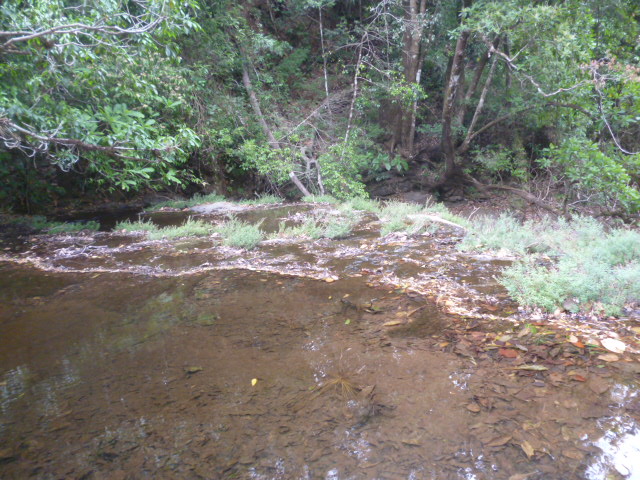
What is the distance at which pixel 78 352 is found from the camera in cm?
313

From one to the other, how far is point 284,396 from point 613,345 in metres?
2.31

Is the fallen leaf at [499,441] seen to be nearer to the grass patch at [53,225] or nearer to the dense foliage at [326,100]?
the dense foliage at [326,100]

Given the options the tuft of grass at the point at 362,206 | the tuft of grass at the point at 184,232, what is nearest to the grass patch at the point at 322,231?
the tuft of grass at the point at 184,232

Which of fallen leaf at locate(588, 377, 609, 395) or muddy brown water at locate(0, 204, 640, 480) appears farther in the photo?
fallen leaf at locate(588, 377, 609, 395)

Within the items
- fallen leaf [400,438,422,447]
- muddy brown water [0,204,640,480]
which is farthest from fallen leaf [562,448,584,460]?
fallen leaf [400,438,422,447]

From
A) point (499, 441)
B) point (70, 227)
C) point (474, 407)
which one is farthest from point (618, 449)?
point (70, 227)

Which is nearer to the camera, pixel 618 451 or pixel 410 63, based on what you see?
pixel 618 451

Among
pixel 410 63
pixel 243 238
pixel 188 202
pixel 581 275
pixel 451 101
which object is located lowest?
pixel 188 202

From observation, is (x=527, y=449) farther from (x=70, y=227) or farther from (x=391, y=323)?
(x=70, y=227)

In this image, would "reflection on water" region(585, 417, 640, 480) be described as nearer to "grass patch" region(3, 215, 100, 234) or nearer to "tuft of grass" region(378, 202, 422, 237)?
"tuft of grass" region(378, 202, 422, 237)

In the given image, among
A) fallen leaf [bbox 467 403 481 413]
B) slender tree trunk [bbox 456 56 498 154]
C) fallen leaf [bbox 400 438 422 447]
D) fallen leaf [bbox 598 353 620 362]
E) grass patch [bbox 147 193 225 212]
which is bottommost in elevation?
grass patch [bbox 147 193 225 212]

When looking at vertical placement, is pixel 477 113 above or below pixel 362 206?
above

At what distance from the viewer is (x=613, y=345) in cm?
277

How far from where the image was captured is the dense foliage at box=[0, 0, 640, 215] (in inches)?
218
